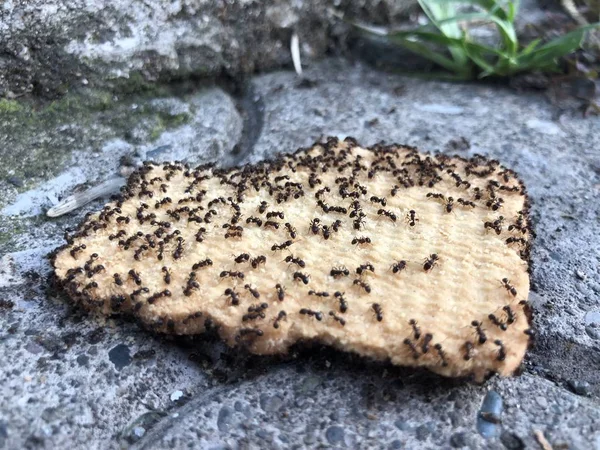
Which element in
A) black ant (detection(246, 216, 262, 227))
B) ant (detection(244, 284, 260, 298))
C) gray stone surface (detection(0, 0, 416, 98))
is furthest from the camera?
gray stone surface (detection(0, 0, 416, 98))

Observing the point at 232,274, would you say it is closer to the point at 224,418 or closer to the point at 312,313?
the point at 312,313

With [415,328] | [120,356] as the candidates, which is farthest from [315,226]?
[120,356]

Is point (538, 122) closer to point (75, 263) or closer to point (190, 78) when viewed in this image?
point (190, 78)

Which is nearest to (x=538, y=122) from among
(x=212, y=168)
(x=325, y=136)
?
(x=325, y=136)

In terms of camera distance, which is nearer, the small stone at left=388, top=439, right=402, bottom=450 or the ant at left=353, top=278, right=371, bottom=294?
the small stone at left=388, top=439, right=402, bottom=450

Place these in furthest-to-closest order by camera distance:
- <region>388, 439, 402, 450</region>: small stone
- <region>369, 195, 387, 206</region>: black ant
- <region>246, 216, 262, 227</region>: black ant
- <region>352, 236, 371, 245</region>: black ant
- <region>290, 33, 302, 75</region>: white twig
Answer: <region>290, 33, 302, 75</region>: white twig < <region>369, 195, 387, 206</region>: black ant < <region>246, 216, 262, 227</region>: black ant < <region>352, 236, 371, 245</region>: black ant < <region>388, 439, 402, 450</region>: small stone

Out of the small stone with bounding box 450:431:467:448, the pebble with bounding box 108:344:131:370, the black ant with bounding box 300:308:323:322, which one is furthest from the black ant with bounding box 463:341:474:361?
the pebble with bounding box 108:344:131:370

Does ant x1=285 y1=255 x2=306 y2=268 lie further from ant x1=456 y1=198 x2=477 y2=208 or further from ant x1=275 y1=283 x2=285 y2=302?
ant x1=456 y1=198 x2=477 y2=208
